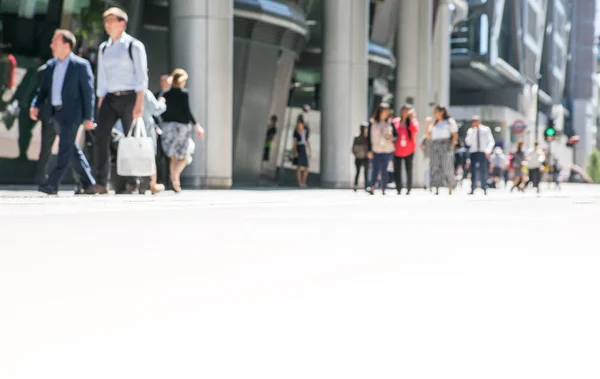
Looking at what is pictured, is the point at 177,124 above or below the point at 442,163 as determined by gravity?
above

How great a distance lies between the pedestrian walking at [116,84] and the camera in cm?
1500

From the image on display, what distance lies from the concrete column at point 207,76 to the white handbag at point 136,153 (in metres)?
6.60

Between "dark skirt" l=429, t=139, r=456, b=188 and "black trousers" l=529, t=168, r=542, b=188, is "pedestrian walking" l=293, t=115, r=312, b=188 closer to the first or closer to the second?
"dark skirt" l=429, t=139, r=456, b=188

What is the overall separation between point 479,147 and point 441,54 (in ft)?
60.1

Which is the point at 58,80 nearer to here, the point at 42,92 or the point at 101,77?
the point at 42,92

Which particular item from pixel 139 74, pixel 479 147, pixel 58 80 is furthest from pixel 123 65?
pixel 479 147

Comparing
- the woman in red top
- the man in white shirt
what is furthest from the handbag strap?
the man in white shirt

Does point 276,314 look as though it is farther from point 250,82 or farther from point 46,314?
point 250,82

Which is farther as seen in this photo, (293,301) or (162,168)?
(162,168)

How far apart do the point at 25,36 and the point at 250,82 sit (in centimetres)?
840

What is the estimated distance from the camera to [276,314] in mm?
4742

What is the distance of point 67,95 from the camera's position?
47.7 ft

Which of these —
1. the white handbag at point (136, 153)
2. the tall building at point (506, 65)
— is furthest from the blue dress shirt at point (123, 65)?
the tall building at point (506, 65)

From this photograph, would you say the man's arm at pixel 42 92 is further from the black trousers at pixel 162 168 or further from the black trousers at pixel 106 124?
the black trousers at pixel 162 168
